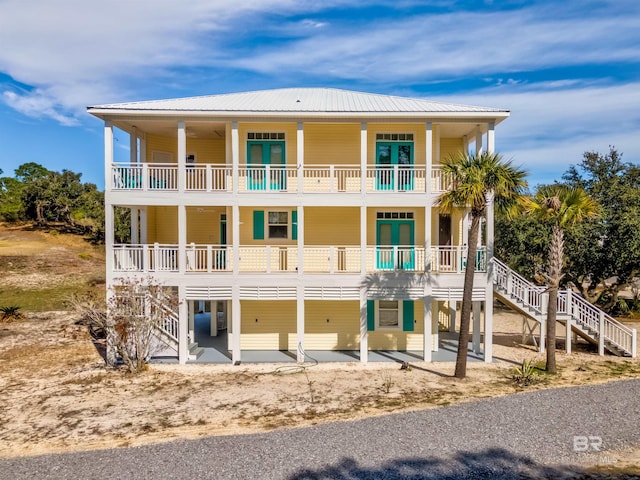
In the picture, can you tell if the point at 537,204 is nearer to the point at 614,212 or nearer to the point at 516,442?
the point at 516,442

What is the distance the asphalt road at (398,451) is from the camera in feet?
26.0

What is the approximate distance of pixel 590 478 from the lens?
7539 millimetres

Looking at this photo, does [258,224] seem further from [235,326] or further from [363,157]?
[363,157]

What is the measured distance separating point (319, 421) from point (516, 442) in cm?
441

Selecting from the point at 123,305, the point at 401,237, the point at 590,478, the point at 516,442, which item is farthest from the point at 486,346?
the point at 123,305

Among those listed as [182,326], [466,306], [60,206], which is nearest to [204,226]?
[182,326]

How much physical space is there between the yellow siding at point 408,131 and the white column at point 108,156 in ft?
32.1

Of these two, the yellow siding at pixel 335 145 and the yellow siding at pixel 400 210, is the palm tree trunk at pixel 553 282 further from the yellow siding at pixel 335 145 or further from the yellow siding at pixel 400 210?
the yellow siding at pixel 335 145

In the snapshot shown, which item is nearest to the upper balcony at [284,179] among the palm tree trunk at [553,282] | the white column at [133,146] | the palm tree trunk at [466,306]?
the white column at [133,146]

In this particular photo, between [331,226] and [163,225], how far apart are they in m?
7.82

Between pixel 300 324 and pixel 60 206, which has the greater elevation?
pixel 60 206

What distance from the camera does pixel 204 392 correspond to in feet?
40.7
